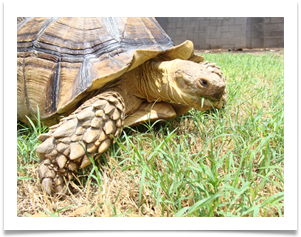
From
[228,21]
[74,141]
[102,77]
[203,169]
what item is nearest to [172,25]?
[228,21]

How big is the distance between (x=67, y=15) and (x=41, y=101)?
89 cm

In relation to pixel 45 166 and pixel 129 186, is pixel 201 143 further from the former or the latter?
pixel 45 166

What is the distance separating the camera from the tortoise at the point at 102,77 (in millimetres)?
1783

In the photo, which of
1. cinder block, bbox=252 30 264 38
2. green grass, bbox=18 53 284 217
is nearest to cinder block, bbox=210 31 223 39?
cinder block, bbox=252 30 264 38

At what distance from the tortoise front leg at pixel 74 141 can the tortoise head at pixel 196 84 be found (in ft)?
2.20

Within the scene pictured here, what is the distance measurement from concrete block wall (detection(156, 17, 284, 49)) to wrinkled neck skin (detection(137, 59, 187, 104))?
9.45m

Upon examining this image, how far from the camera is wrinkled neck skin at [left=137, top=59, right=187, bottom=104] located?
2135 mm

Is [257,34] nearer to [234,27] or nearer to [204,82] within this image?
[234,27]

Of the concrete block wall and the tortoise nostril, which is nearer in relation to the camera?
the tortoise nostril

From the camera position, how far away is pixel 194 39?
1099 centimetres

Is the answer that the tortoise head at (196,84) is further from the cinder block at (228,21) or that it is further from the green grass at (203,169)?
the cinder block at (228,21)

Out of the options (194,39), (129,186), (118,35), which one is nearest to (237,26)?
(194,39)

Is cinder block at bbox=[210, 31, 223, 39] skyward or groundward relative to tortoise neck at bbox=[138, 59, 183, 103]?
skyward

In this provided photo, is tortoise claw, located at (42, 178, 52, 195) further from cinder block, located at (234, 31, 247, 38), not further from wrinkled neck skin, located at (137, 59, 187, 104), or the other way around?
cinder block, located at (234, 31, 247, 38)
